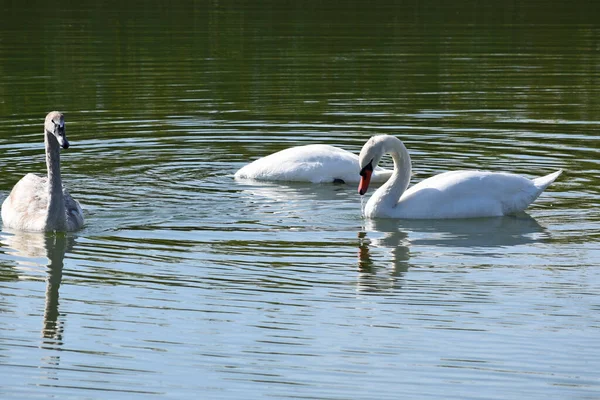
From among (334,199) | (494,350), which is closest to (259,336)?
(494,350)

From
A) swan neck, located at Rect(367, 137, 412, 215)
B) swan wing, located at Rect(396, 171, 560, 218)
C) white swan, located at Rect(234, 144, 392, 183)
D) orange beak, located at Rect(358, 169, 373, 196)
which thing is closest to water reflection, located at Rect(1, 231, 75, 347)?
orange beak, located at Rect(358, 169, 373, 196)

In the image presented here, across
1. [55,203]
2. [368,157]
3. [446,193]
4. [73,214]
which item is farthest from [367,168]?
[55,203]

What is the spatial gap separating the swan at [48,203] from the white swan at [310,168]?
2693mm

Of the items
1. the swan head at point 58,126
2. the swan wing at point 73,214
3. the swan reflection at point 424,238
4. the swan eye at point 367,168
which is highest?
the swan head at point 58,126

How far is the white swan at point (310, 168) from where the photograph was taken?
14.6m

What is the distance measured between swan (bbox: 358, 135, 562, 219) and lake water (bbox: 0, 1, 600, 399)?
0.50 ft

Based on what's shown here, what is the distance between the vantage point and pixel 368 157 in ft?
42.8

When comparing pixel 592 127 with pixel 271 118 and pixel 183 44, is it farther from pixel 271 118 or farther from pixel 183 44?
pixel 183 44

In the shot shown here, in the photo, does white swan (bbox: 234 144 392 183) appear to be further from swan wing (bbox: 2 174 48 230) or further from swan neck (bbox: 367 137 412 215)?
swan wing (bbox: 2 174 48 230)

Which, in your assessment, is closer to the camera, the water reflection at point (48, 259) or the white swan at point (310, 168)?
the water reflection at point (48, 259)

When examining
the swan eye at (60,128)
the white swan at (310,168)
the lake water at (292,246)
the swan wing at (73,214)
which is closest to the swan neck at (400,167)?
the lake water at (292,246)

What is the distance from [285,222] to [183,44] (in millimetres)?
16453

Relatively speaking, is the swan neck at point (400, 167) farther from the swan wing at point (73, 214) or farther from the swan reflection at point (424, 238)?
the swan wing at point (73, 214)

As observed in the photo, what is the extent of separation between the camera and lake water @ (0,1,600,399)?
329 inches
